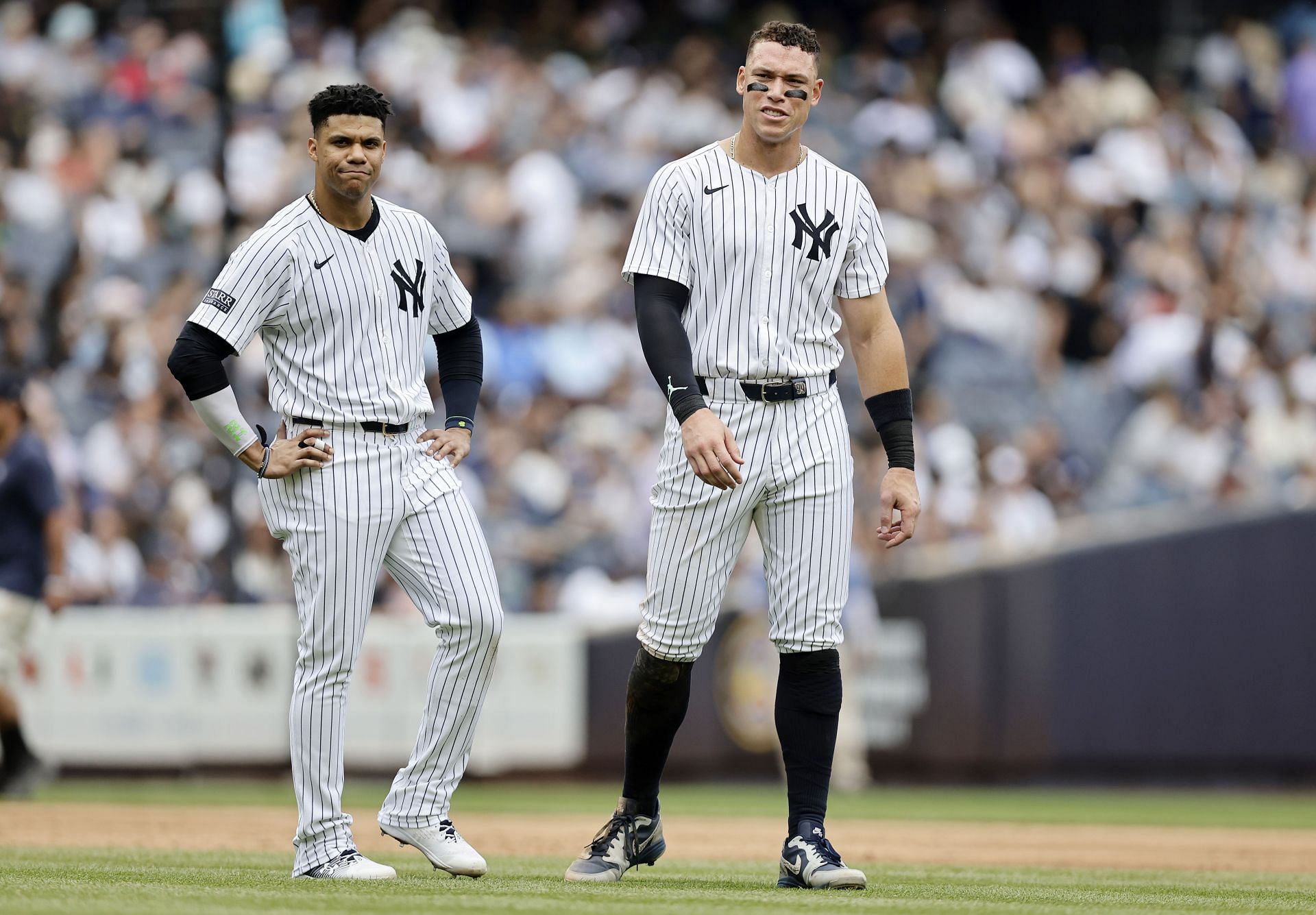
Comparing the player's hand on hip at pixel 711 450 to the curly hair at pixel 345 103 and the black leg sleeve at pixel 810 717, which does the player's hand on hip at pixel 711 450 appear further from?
the curly hair at pixel 345 103

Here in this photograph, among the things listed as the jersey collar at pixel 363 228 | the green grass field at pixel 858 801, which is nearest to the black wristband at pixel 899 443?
the jersey collar at pixel 363 228

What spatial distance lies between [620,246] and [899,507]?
418 inches

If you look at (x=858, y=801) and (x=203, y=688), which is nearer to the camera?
(x=858, y=801)

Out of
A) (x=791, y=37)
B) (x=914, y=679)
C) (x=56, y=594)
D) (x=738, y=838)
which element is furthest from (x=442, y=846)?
(x=914, y=679)

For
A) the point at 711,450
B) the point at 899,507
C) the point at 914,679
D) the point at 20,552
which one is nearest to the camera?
the point at 711,450

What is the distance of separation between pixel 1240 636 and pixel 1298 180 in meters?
6.90

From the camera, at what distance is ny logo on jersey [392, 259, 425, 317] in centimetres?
521

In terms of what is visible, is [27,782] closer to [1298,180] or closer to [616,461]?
[616,461]

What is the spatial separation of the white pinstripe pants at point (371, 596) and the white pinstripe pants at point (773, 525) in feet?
1.71

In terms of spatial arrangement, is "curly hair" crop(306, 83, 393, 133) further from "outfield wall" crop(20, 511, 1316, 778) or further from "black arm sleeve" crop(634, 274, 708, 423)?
"outfield wall" crop(20, 511, 1316, 778)

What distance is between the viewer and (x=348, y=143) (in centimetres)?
506

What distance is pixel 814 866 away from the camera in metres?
4.94

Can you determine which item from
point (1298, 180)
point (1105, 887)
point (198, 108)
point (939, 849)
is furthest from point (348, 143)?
point (1298, 180)

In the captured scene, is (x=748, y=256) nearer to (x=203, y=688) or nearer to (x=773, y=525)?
(x=773, y=525)
